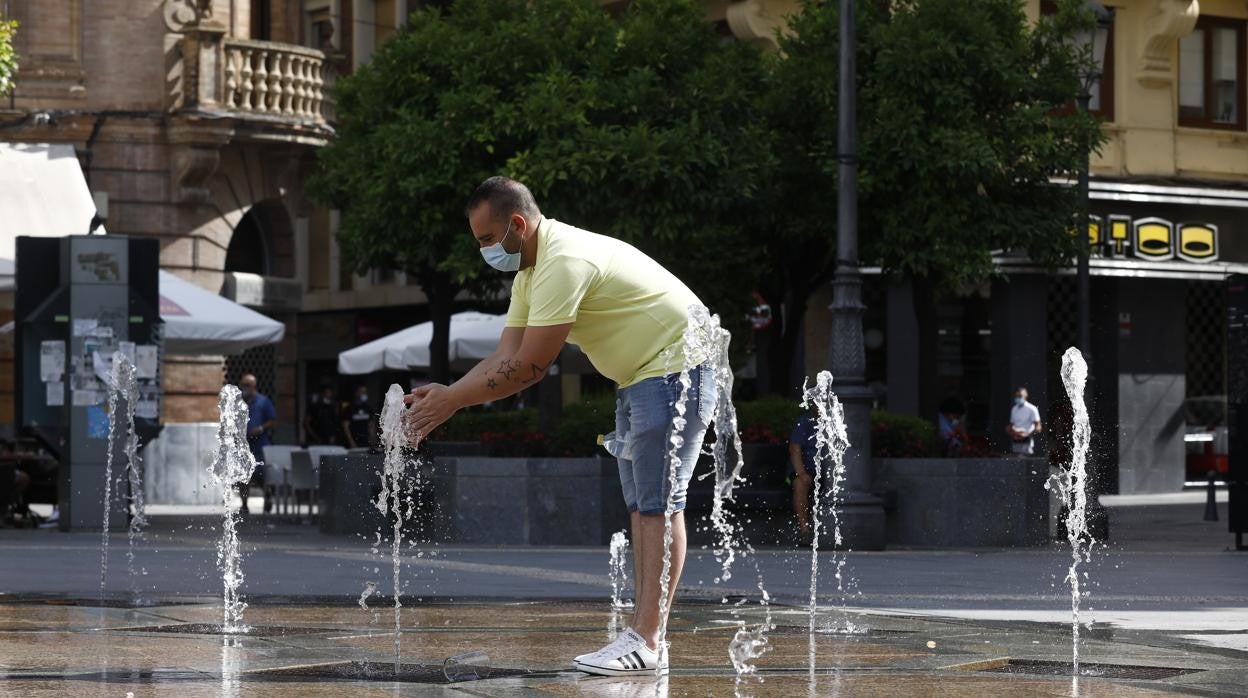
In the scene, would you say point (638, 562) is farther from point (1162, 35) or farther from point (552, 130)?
point (1162, 35)

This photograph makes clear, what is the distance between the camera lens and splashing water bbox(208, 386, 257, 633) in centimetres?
1028

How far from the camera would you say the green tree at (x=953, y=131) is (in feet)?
72.1

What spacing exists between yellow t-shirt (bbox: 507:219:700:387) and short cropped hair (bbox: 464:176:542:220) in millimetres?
92

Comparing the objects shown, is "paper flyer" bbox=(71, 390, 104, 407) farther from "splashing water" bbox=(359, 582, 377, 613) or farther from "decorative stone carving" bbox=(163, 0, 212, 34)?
"decorative stone carving" bbox=(163, 0, 212, 34)

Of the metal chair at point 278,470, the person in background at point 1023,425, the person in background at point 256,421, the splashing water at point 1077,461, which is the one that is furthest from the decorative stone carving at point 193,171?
the splashing water at point 1077,461

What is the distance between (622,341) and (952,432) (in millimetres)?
15418

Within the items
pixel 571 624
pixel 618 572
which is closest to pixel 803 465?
pixel 618 572

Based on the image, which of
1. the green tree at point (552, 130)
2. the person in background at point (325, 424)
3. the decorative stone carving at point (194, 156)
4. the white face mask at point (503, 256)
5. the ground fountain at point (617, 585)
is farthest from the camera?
the person in background at point (325, 424)

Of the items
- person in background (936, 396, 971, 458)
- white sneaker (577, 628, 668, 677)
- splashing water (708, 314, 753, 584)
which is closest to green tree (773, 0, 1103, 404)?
person in background (936, 396, 971, 458)

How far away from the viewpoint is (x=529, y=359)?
293 inches

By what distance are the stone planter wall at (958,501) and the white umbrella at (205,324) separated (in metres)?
6.55

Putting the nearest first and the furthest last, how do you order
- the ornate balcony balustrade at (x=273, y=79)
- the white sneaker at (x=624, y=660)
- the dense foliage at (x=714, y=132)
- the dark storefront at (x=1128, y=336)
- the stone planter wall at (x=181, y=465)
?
the white sneaker at (x=624, y=660) < the dense foliage at (x=714, y=132) < the stone planter wall at (x=181, y=465) < the ornate balcony balustrade at (x=273, y=79) < the dark storefront at (x=1128, y=336)

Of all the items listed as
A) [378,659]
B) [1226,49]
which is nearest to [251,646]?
[378,659]

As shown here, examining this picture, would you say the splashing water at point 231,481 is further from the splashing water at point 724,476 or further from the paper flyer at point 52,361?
the splashing water at point 724,476
